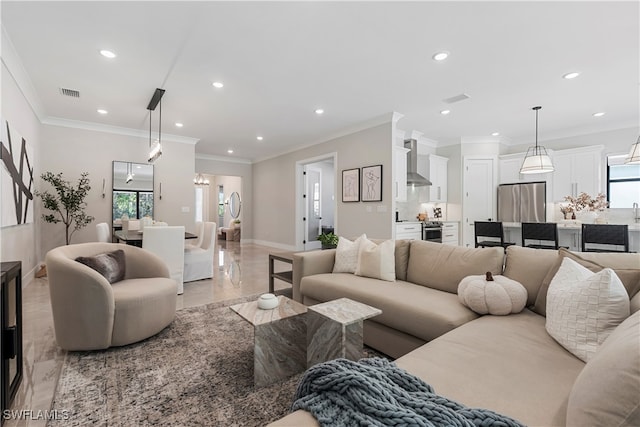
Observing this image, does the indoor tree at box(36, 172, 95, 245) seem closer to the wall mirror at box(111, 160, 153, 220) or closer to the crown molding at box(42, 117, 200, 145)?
the wall mirror at box(111, 160, 153, 220)

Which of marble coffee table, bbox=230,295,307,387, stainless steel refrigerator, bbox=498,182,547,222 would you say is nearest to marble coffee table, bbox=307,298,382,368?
marble coffee table, bbox=230,295,307,387

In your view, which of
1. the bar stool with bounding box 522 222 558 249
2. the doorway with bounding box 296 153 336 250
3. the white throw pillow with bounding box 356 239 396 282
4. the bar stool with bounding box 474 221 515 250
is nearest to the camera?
the white throw pillow with bounding box 356 239 396 282

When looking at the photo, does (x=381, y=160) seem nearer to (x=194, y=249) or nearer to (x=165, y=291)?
(x=194, y=249)

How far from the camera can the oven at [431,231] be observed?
5516 mm

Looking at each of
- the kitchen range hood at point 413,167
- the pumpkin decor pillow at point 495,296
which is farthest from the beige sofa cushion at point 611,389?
the kitchen range hood at point 413,167

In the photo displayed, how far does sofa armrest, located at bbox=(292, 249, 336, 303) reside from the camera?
2893 millimetres

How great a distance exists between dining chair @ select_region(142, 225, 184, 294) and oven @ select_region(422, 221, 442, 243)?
13.7ft

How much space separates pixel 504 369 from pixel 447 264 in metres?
1.25

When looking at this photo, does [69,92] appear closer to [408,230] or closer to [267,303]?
[267,303]

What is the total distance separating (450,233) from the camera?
625cm

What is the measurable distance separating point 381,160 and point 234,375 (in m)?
4.04

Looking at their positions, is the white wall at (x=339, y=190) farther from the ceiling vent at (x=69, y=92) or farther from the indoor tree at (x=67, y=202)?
the ceiling vent at (x=69, y=92)

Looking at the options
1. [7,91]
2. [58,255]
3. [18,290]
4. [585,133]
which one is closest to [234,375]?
[18,290]

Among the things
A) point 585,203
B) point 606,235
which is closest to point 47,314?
point 606,235
